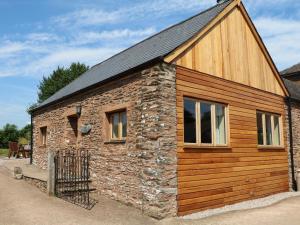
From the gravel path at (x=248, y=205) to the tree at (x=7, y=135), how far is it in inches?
1370

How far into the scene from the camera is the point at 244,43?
507 inches

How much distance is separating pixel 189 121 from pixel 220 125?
1.64 m

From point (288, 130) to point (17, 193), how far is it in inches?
434

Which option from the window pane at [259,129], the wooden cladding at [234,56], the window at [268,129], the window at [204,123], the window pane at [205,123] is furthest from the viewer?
the window at [268,129]

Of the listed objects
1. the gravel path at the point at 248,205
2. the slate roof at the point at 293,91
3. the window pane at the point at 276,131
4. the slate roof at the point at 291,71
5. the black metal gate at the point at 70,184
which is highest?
the slate roof at the point at 291,71

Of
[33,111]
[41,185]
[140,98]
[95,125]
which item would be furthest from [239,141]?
[33,111]

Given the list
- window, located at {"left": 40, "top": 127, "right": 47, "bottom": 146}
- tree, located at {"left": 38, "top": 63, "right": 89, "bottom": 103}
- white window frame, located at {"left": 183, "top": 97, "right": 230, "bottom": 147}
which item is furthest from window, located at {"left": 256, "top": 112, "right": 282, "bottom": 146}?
tree, located at {"left": 38, "top": 63, "right": 89, "bottom": 103}

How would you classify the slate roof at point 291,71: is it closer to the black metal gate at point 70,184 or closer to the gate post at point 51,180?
the black metal gate at point 70,184

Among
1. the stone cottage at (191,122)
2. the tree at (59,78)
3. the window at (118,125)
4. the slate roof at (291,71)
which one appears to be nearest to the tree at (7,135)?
the tree at (59,78)

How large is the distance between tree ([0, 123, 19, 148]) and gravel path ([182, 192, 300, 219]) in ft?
114

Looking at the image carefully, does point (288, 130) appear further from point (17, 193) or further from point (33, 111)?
point (33, 111)

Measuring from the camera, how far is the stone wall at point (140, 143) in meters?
9.01

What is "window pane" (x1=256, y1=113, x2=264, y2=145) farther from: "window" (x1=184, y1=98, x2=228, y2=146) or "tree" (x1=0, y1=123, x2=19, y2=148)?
"tree" (x1=0, y1=123, x2=19, y2=148)

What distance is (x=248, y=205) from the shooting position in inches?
428
